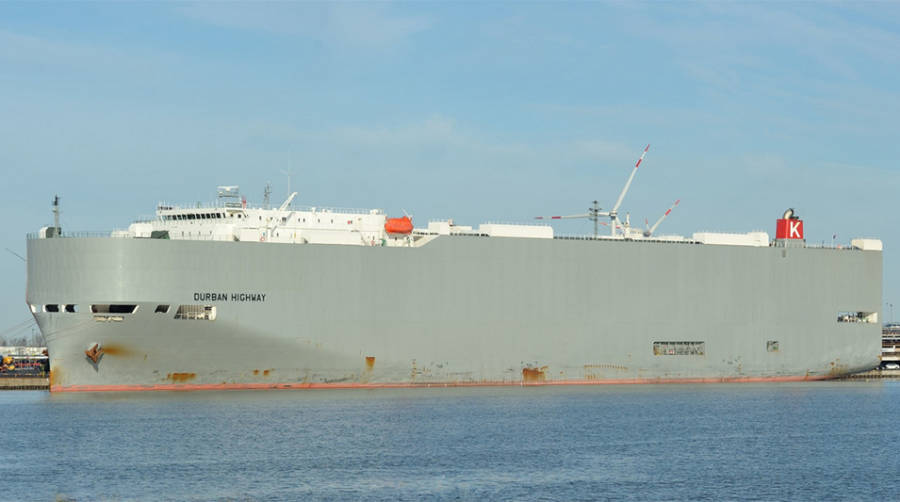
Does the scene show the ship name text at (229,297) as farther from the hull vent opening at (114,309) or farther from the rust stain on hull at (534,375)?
the rust stain on hull at (534,375)

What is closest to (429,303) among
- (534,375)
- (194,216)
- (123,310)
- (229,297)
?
(534,375)

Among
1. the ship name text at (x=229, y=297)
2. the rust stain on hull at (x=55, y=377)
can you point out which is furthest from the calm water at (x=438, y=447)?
the ship name text at (x=229, y=297)

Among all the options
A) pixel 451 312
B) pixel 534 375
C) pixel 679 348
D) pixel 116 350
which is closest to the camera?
pixel 116 350

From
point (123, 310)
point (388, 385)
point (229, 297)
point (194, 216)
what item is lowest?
point (388, 385)

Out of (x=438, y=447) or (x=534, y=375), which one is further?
(x=534, y=375)

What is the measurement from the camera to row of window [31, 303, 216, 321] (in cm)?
4838

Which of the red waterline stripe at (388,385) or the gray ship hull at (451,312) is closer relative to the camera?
the gray ship hull at (451,312)

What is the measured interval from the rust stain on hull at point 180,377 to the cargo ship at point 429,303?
44 millimetres

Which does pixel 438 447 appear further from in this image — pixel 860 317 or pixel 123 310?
pixel 860 317

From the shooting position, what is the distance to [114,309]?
48781 millimetres

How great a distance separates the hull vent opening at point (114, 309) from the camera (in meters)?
48.6

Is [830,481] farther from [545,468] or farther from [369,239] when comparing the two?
[369,239]

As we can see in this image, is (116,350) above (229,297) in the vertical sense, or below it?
below

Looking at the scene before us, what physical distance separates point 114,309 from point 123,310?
1.41 ft
